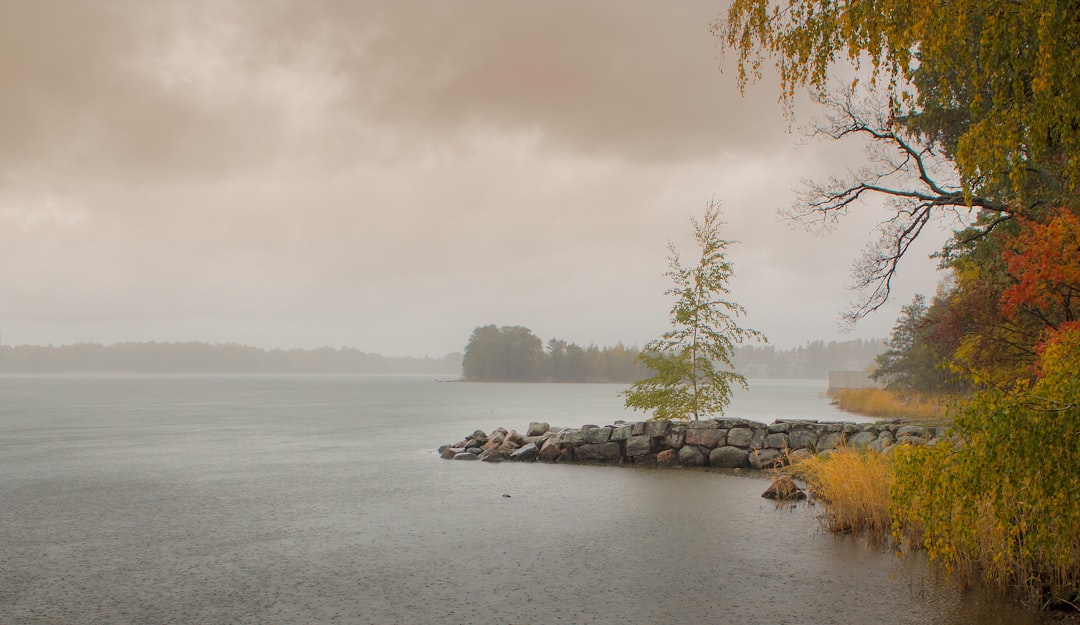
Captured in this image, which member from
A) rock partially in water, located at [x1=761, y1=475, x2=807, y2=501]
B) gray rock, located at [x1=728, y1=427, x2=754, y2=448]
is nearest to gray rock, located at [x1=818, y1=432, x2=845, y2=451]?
gray rock, located at [x1=728, y1=427, x2=754, y2=448]

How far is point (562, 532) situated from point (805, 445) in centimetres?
781

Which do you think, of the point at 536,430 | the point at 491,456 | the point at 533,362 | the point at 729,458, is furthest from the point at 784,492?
the point at 533,362

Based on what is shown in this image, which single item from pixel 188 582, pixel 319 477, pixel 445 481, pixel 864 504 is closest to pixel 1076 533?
pixel 864 504

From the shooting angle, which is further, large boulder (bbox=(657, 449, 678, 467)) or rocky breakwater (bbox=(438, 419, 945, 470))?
large boulder (bbox=(657, 449, 678, 467))

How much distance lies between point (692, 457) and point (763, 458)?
1452mm

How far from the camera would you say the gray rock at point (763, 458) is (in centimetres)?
1520

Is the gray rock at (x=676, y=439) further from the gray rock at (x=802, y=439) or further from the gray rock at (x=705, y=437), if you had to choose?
the gray rock at (x=802, y=439)

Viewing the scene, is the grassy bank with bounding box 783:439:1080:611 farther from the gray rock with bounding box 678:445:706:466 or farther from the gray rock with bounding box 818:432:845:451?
the gray rock with bounding box 678:445:706:466

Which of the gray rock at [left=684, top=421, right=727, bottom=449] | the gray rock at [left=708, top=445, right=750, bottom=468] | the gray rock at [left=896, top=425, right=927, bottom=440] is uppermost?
the gray rock at [left=896, top=425, right=927, bottom=440]

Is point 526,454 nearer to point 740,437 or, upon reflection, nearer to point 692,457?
point 692,457

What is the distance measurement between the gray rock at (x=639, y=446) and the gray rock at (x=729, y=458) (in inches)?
53.0

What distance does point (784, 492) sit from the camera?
1185 cm

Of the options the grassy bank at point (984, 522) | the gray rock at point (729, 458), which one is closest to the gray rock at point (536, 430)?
the gray rock at point (729, 458)

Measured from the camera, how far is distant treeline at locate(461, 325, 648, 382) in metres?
153
